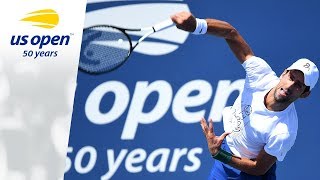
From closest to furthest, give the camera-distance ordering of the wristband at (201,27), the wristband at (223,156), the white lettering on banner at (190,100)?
the wristband at (201,27) → the wristband at (223,156) → the white lettering on banner at (190,100)

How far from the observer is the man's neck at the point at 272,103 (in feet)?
17.5

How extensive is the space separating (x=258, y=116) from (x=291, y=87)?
0.35 meters

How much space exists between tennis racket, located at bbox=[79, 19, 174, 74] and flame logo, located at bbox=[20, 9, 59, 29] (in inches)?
9.3

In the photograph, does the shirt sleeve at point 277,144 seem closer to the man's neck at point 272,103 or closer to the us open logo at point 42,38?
the man's neck at point 272,103

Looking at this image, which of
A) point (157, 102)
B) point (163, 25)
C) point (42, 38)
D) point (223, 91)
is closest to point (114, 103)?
point (157, 102)

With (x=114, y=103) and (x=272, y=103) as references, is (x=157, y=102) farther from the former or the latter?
(x=272, y=103)

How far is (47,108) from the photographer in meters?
6.35

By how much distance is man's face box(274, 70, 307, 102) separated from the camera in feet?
17.1

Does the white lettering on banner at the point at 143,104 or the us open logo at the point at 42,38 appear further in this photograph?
the white lettering on banner at the point at 143,104

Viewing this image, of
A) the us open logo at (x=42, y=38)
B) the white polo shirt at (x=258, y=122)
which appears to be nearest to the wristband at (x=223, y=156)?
the white polo shirt at (x=258, y=122)

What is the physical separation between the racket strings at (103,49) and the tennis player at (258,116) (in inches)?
40.4

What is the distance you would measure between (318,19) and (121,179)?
77.1 inches

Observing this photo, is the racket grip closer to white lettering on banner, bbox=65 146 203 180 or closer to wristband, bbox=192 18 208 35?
wristband, bbox=192 18 208 35

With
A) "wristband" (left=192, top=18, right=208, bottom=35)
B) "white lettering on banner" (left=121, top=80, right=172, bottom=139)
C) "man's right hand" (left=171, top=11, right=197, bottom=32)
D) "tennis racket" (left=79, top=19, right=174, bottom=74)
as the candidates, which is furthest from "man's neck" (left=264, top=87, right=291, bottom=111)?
"white lettering on banner" (left=121, top=80, right=172, bottom=139)
